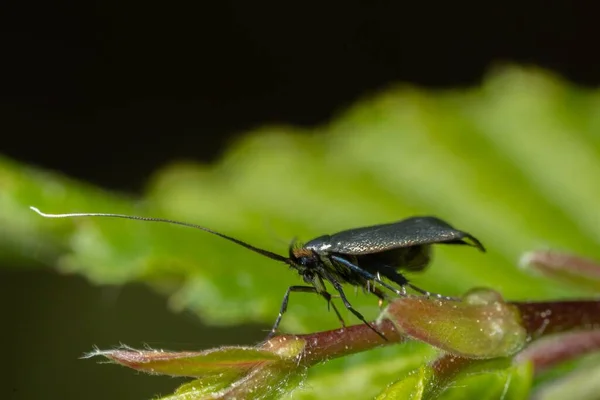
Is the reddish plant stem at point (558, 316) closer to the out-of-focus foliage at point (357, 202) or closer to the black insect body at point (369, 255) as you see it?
the black insect body at point (369, 255)

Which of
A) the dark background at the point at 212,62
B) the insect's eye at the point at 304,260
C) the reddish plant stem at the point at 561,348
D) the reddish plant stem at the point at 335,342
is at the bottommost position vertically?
the reddish plant stem at the point at 561,348

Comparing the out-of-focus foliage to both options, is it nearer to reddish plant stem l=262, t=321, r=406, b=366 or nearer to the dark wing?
the dark wing

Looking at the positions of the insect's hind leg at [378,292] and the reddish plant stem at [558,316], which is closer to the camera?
the reddish plant stem at [558,316]

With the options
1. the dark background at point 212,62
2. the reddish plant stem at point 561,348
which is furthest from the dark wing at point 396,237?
the dark background at point 212,62

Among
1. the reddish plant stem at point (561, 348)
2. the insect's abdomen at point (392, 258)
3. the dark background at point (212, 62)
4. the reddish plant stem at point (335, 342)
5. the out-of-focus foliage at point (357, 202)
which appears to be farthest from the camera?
the dark background at point (212, 62)

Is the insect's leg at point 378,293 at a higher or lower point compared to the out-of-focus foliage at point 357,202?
lower

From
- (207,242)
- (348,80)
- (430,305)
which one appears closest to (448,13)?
(348,80)
